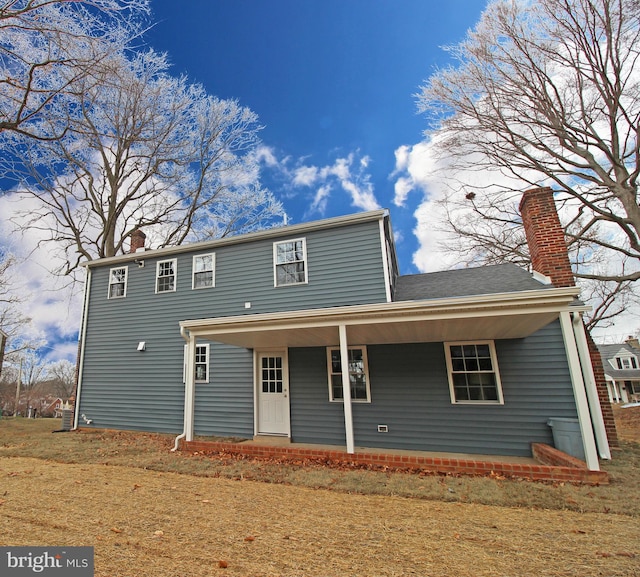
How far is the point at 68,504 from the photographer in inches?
160

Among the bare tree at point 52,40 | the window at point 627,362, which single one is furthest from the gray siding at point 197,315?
the window at point 627,362

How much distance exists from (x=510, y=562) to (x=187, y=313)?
30.1 feet

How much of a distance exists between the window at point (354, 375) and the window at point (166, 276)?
5.54 metres

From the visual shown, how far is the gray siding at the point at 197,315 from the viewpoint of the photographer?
8.56 metres

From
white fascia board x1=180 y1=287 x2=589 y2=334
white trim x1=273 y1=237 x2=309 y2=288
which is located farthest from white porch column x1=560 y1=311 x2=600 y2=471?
white trim x1=273 y1=237 x2=309 y2=288

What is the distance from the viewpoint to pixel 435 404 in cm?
715

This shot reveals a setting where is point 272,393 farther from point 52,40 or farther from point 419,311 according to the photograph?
point 52,40

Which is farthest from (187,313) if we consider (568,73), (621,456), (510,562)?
(568,73)

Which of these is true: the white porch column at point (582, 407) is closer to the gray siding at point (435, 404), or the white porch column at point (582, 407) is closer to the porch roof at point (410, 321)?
the porch roof at point (410, 321)

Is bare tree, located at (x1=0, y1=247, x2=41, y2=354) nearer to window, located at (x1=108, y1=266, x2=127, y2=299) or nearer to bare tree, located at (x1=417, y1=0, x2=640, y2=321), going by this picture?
window, located at (x1=108, y1=266, x2=127, y2=299)

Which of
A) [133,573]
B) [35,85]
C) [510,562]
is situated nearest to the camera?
[133,573]

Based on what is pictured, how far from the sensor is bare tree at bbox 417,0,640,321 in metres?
10.5

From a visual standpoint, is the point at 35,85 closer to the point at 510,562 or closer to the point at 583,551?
the point at 510,562

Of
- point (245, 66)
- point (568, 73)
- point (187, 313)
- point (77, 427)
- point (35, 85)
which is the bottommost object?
point (77, 427)
